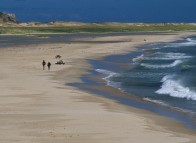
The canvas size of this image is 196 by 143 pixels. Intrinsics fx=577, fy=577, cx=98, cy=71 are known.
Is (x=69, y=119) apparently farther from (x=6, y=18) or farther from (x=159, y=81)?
(x=6, y=18)

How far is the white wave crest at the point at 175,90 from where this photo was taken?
34.4 m

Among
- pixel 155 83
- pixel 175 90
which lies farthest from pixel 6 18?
pixel 175 90

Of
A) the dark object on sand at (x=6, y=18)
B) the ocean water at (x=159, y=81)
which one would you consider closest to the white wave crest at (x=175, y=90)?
the ocean water at (x=159, y=81)

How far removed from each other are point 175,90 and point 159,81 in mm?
5660

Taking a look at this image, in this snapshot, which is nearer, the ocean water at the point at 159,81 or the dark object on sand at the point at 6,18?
the ocean water at the point at 159,81

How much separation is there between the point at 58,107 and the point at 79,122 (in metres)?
4.49

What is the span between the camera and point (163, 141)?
66.2 feet

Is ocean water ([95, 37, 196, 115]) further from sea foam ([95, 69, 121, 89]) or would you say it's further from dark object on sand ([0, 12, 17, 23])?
dark object on sand ([0, 12, 17, 23])

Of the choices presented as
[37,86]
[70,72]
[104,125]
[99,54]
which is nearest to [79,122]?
[104,125]

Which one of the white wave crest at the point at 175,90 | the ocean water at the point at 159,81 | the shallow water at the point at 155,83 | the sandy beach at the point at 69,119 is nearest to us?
the sandy beach at the point at 69,119

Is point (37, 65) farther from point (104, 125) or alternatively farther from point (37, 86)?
point (104, 125)

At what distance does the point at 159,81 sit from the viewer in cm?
4222

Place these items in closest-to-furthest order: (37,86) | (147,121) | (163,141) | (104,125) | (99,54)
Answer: (163,141) < (104,125) < (147,121) < (37,86) < (99,54)

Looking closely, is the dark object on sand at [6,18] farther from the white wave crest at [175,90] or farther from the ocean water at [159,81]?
the white wave crest at [175,90]
